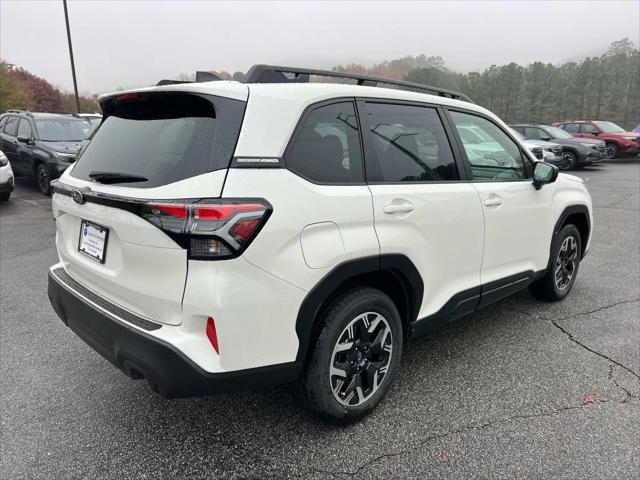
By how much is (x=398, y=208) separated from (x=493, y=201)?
0.99 m

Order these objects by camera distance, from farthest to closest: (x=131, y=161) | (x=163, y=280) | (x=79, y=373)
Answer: (x=79, y=373) < (x=131, y=161) < (x=163, y=280)

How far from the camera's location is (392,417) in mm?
2650

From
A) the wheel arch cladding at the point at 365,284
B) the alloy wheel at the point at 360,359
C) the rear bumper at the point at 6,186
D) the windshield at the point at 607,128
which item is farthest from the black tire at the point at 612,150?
the alloy wheel at the point at 360,359

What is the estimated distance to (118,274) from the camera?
7.14ft

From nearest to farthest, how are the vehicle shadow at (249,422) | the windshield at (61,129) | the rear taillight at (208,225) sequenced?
the rear taillight at (208,225)
the vehicle shadow at (249,422)
the windshield at (61,129)

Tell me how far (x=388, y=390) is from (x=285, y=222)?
1352 millimetres

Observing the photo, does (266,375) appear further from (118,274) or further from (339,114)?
(339,114)

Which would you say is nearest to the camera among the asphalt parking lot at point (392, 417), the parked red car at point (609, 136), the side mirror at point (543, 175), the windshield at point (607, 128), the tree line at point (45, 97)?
the asphalt parking lot at point (392, 417)

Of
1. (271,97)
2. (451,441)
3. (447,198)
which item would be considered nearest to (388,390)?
(451,441)

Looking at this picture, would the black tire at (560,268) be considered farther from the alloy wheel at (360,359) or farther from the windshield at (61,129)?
the windshield at (61,129)

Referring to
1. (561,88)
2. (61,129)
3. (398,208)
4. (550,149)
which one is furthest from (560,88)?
(398,208)

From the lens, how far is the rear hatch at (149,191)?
194cm

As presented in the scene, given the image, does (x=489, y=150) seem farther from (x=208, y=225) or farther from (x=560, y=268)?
(x=208, y=225)

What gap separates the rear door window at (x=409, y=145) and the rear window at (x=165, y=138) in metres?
0.81
